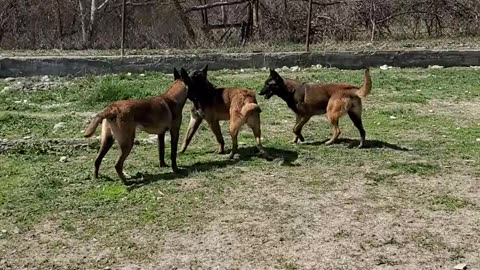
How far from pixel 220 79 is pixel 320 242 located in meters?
8.80

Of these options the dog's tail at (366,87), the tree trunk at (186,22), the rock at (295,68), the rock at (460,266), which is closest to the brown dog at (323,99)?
the dog's tail at (366,87)

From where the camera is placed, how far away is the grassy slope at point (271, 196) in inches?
223

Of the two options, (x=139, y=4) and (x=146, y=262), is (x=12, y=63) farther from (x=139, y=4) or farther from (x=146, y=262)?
(x=146, y=262)

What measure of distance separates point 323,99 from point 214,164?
172 centimetres

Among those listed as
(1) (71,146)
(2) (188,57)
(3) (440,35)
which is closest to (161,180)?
(1) (71,146)

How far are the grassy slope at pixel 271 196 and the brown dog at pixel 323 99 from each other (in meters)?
0.31

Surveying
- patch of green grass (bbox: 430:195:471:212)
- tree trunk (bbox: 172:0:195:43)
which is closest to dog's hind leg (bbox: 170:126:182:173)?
patch of green grass (bbox: 430:195:471:212)

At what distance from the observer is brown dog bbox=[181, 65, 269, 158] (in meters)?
8.26

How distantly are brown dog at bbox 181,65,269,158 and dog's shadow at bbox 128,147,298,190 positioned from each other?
0.14m

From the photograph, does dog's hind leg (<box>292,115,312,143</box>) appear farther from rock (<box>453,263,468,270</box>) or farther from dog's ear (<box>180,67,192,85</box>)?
rock (<box>453,263,468,270</box>)

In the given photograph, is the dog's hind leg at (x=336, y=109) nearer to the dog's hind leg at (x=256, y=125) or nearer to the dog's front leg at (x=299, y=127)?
the dog's front leg at (x=299, y=127)

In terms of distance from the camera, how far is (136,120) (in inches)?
293

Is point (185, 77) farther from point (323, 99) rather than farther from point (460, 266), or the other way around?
point (460, 266)

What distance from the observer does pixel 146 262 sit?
543 cm
